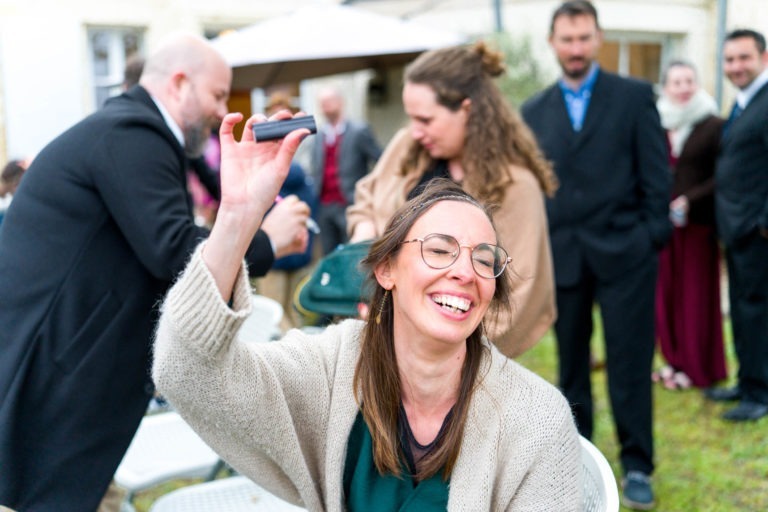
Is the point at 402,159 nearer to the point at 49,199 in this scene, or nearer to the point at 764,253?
the point at 49,199

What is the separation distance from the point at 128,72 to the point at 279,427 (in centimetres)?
287

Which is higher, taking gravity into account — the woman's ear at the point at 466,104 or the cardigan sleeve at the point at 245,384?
the woman's ear at the point at 466,104

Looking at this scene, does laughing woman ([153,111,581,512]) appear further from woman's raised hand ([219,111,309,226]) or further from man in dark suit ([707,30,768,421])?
man in dark suit ([707,30,768,421])

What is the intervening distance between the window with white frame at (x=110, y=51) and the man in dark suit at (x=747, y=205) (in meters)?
8.95

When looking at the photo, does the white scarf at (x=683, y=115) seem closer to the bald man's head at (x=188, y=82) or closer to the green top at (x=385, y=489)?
the bald man's head at (x=188, y=82)

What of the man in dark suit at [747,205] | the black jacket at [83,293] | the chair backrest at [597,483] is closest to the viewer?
the chair backrest at [597,483]

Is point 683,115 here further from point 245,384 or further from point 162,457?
point 245,384

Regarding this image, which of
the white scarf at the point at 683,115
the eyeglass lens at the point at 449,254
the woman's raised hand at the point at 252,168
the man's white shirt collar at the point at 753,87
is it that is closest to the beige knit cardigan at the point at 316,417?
the woman's raised hand at the point at 252,168

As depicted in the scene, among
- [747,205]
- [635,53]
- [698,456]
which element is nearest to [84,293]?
[698,456]

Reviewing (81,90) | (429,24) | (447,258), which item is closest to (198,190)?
(81,90)

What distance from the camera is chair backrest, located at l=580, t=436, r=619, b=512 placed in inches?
64.7

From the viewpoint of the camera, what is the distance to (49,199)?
89.5 inches

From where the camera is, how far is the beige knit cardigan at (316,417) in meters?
1.47

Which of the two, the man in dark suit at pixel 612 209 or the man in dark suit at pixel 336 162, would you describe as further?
the man in dark suit at pixel 336 162
